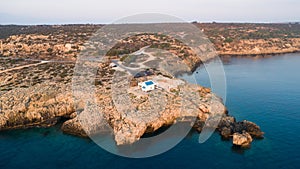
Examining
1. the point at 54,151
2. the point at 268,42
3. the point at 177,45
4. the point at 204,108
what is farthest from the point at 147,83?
the point at 268,42

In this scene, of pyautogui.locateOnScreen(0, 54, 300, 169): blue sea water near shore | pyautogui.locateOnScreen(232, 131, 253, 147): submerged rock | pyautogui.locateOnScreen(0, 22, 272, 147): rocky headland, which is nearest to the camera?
pyautogui.locateOnScreen(0, 54, 300, 169): blue sea water near shore

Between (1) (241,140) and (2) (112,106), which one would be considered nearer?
(1) (241,140)

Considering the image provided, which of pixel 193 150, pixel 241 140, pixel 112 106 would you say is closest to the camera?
pixel 193 150

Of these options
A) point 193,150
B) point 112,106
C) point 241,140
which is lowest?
point 193,150

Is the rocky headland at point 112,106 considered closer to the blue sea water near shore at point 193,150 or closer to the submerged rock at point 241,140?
the submerged rock at point 241,140

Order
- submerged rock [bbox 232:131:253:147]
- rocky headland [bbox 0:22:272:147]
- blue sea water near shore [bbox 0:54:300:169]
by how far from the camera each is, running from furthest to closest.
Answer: rocky headland [bbox 0:22:272:147]
submerged rock [bbox 232:131:253:147]
blue sea water near shore [bbox 0:54:300:169]

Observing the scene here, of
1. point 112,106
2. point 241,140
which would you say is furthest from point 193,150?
point 112,106

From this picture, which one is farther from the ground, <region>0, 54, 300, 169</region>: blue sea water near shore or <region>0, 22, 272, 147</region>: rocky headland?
<region>0, 22, 272, 147</region>: rocky headland

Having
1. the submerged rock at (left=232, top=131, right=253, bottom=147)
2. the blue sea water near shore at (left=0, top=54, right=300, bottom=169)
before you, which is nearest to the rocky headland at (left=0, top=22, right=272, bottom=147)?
the submerged rock at (left=232, top=131, right=253, bottom=147)

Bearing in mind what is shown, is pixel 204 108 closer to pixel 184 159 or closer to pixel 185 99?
pixel 185 99

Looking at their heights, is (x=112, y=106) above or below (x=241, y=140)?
above

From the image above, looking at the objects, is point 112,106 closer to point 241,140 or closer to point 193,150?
point 193,150

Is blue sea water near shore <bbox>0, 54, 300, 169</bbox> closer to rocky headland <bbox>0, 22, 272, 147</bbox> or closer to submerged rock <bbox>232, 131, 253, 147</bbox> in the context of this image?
submerged rock <bbox>232, 131, 253, 147</bbox>
